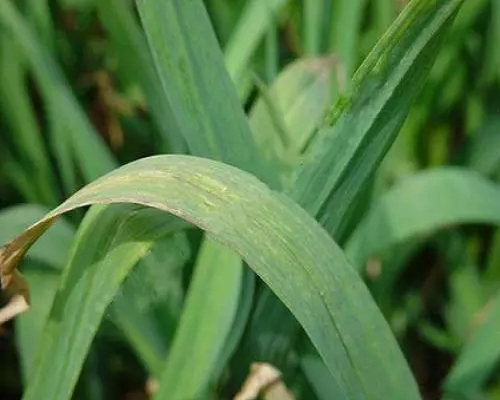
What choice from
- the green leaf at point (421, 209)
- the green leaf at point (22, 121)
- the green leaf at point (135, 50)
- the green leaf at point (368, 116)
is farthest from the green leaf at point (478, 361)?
the green leaf at point (22, 121)

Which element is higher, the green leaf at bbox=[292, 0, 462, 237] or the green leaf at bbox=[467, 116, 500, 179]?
the green leaf at bbox=[292, 0, 462, 237]

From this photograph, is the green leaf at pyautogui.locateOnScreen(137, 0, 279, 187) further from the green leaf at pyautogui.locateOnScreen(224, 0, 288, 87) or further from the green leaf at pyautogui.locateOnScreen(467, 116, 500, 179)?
the green leaf at pyautogui.locateOnScreen(467, 116, 500, 179)

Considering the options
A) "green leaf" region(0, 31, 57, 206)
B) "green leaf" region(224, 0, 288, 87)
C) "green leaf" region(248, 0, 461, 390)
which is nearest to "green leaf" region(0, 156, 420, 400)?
"green leaf" region(248, 0, 461, 390)

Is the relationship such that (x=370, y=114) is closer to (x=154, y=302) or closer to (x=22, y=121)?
(x=154, y=302)

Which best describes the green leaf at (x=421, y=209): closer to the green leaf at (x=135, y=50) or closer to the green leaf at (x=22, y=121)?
the green leaf at (x=135, y=50)

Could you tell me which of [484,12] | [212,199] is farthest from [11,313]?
[484,12]

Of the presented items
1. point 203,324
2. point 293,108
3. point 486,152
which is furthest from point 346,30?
point 203,324
